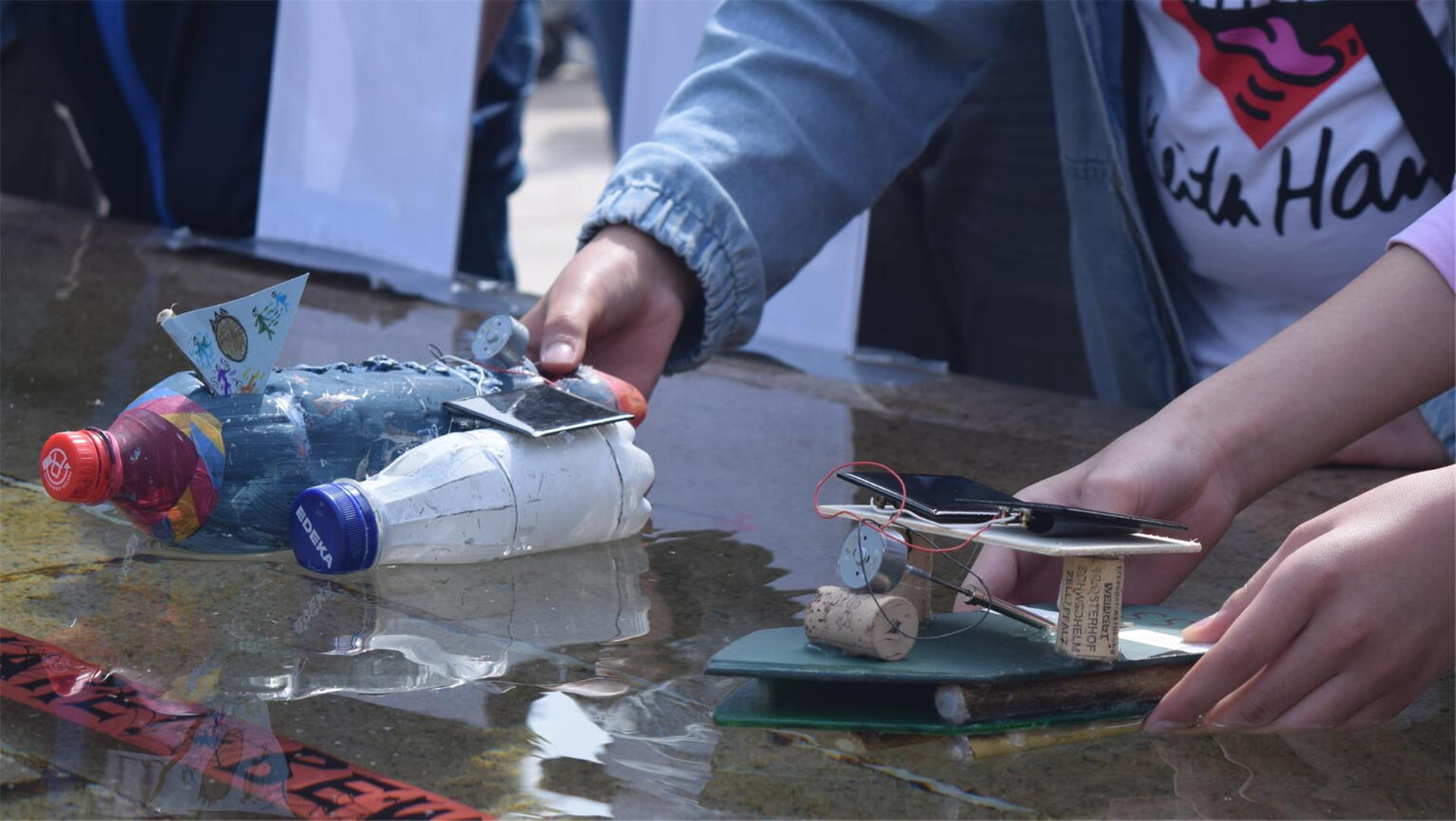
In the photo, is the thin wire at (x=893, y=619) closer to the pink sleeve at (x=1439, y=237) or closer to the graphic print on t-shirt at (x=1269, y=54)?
the pink sleeve at (x=1439, y=237)

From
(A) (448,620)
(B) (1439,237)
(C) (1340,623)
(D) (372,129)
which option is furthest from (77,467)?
(D) (372,129)

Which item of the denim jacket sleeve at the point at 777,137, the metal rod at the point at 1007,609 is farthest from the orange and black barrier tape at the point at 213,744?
the denim jacket sleeve at the point at 777,137

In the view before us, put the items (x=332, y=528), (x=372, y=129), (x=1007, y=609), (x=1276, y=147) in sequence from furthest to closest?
1. (x=372, y=129)
2. (x=1276, y=147)
3. (x=332, y=528)
4. (x=1007, y=609)

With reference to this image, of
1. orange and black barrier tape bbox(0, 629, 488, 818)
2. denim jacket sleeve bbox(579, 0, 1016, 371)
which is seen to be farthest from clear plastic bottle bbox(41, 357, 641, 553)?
denim jacket sleeve bbox(579, 0, 1016, 371)

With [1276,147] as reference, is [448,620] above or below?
below

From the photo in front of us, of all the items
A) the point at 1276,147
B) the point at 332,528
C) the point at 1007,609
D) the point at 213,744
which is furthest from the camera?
the point at 1276,147

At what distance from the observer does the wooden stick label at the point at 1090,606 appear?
983 millimetres

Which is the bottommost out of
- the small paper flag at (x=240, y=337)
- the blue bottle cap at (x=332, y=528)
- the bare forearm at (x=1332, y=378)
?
the blue bottle cap at (x=332, y=528)

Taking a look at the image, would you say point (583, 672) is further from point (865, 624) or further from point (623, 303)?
point (623, 303)

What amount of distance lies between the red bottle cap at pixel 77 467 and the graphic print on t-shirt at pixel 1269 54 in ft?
4.09

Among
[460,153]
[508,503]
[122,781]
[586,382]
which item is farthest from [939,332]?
[122,781]

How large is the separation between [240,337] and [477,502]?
24cm

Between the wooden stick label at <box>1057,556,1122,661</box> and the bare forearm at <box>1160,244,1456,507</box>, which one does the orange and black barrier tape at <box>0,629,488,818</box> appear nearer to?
the wooden stick label at <box>1057,556,1122,661</box>

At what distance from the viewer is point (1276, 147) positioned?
1.67 m
